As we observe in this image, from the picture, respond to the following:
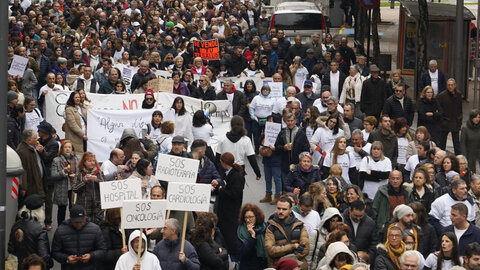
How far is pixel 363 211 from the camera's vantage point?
13.6 m

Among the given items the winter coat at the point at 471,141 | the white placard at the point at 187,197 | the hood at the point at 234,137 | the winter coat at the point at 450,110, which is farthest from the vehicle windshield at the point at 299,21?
the white placard at the point at 187,197

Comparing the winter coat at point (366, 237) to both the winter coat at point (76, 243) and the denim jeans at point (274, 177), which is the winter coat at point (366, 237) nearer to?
the winter coat at point (76, 243)

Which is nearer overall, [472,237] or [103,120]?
[472,237]

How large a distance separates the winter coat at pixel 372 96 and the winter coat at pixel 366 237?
29.0 feet

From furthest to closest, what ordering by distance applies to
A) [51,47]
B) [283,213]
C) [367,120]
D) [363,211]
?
1. [51,47]
2. [367,120]
3. [363,211]
4. [283,213]

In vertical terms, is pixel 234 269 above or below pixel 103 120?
below

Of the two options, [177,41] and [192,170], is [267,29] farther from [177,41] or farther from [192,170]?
[192,170]

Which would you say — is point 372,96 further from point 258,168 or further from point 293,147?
point 258,168

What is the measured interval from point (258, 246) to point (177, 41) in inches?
702

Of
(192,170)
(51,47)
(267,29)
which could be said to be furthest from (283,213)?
(267,29)

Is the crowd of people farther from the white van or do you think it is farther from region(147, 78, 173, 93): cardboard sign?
the white van

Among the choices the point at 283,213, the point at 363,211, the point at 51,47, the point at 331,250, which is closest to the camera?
the point at 331,250

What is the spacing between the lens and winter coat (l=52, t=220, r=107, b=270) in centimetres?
1264

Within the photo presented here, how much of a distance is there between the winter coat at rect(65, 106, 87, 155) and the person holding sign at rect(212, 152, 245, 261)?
4.27m
